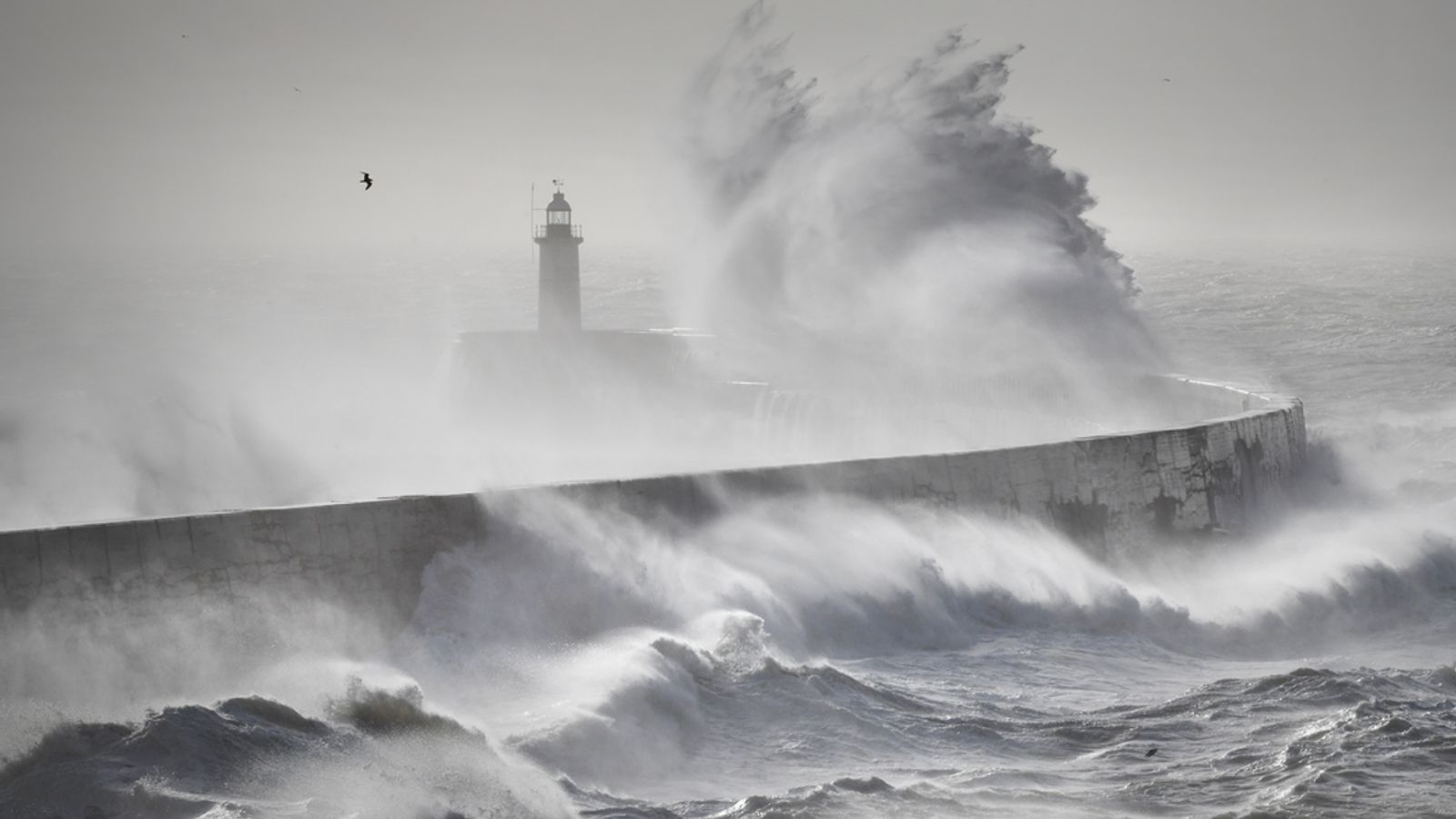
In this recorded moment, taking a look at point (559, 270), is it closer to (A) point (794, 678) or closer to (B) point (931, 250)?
(B) point (931, 250)

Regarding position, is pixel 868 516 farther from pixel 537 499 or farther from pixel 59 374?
pixel 59 374

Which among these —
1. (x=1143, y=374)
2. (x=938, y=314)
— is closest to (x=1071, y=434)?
(x=1143, y=374)

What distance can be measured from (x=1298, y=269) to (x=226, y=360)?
154ft

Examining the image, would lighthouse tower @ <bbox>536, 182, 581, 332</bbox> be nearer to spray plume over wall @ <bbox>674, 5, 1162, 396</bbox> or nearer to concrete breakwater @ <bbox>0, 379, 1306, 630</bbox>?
spray plume over wall @ <bbox>674, 5, 1162, 396</bbox>

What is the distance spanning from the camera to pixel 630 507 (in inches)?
345

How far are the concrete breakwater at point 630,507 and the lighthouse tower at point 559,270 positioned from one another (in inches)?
483

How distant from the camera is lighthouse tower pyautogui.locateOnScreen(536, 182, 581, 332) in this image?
76.4 ft

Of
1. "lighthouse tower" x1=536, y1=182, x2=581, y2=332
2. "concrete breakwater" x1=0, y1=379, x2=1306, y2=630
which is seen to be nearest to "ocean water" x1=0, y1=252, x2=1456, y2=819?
"concrete breakwater" x1=0, y1=379, x2=1306, y2=630

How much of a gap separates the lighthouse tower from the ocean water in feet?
30.4

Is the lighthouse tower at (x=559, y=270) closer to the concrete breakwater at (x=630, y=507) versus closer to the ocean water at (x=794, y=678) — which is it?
the ocean water at (x=794, y=678)

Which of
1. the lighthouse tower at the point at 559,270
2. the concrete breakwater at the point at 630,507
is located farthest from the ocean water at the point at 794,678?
the lighthouse tower at the point at 559,270

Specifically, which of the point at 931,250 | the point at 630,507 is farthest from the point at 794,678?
the point at 931,250

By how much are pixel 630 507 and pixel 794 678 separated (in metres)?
1.58

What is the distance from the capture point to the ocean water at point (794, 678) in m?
6.07
